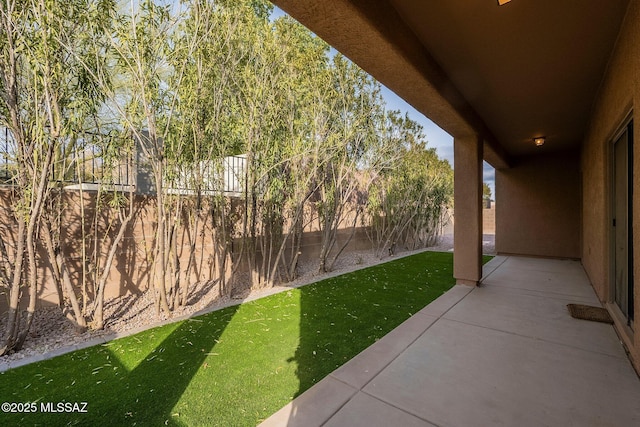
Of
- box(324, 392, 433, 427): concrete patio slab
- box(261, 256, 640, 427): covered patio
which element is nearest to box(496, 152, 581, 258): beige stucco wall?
box(261, 256, 640, 427): covered patio

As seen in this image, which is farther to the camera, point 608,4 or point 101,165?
point 101,165

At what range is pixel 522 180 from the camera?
7523 mm

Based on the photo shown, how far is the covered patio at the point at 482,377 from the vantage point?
1690 mm

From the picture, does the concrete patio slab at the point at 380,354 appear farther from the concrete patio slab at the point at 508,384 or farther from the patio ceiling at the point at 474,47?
the patio ceiling at the point at 474,47

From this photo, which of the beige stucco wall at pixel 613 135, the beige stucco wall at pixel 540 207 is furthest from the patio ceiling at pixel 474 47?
the beige stucco wall at pixel 540 207

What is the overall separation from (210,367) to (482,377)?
2.12 meters

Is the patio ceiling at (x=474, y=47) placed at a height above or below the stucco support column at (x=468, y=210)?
above

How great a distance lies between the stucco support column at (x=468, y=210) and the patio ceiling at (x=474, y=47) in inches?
24.4

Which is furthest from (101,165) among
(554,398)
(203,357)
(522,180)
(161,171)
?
(522,180)

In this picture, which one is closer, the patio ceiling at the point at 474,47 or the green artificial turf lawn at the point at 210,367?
the green artificial turf lawn at the point at 210,367

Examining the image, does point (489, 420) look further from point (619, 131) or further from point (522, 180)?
point (522, 180)

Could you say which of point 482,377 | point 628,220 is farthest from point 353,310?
point 628,220

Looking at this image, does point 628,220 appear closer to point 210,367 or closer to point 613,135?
point 613,135

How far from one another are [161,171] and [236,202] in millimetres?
1694
